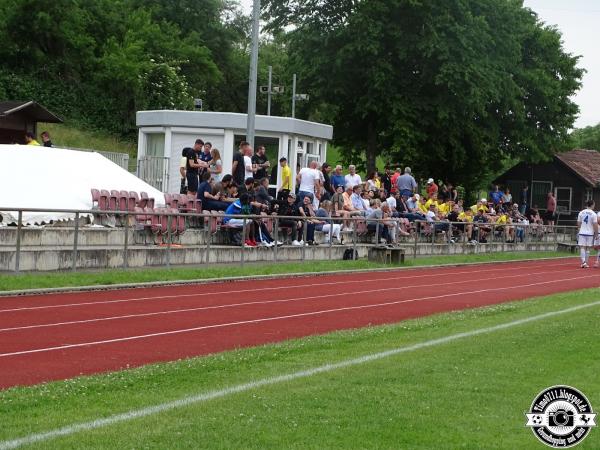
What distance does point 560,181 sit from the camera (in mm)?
78375

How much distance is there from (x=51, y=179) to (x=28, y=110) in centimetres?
1737

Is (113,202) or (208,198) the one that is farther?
(208,198)

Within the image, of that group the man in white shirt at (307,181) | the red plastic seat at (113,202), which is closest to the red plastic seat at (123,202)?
the red plastic seat at (113,202)

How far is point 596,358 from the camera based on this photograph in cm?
1148

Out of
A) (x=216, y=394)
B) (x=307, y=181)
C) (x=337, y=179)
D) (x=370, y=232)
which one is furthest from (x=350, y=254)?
(x=216, y=394)

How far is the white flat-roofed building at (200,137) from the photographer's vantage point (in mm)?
36219

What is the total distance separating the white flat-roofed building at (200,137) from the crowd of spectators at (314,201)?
1.01 metres

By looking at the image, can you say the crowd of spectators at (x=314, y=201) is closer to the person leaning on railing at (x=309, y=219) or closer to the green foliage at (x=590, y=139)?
the person leaning on railing at (x=309, y=219)

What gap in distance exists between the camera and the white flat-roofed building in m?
36.2

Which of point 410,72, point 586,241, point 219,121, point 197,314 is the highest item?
point 410,72

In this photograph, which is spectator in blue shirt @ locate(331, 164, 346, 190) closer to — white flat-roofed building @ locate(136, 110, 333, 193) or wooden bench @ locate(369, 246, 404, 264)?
wooden bench @ locate(369, 246, 404, 264)

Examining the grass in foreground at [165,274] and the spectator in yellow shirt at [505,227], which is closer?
the grass in foreground at [165,274]

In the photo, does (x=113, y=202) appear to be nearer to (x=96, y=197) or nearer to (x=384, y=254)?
(x=96, y=197)

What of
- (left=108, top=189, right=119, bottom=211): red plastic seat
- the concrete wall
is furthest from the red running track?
(left=108, top=189, right=119, bottom=211): red plastic seat
